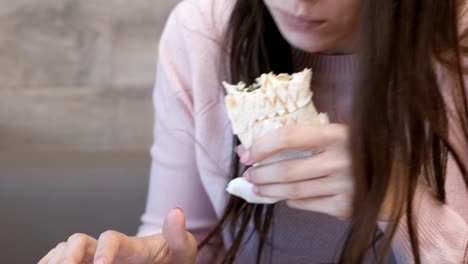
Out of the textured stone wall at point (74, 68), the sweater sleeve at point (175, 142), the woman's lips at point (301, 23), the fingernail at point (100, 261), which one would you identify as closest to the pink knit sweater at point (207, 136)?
the sweater sleeve at point (175, 142)

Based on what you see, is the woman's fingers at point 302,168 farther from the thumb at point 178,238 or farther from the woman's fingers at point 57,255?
the woman's fingers at point 57,255

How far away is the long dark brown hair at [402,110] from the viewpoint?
0.68 meters

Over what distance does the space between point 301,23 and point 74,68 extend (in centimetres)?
84

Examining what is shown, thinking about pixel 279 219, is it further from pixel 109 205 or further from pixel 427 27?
pixel 109 205

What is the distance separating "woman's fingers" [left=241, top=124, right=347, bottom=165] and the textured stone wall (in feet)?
2.71

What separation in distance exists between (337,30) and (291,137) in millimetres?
147

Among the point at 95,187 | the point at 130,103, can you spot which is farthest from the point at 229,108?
the point at 130,103

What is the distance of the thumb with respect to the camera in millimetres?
747

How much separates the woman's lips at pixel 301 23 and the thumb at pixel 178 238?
0.73 feet

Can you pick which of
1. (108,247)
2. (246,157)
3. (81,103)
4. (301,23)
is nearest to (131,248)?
(108,247)

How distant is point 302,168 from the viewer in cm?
70

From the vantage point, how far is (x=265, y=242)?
3.11 feet

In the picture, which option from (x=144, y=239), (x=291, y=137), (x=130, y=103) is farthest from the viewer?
(x=130, y=103)

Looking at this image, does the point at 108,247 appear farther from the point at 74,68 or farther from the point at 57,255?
the point at 74,68
